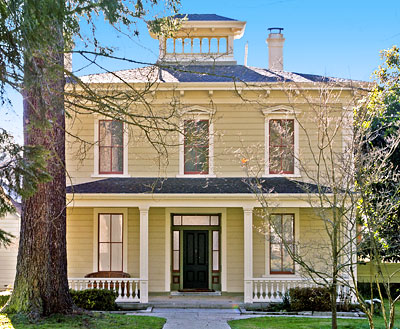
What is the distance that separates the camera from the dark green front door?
17.6 metres

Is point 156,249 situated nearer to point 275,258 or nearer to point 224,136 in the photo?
point 275,258

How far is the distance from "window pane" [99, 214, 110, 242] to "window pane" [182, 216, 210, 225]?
2415 mm

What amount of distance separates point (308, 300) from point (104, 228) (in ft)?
21.9

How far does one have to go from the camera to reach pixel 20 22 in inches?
250

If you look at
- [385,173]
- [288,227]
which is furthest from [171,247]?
[385,173]

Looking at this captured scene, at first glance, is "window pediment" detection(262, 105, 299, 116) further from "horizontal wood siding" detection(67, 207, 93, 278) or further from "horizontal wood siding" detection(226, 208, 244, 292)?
"horizontal wood siding" detection(67, 207, 93, 278)

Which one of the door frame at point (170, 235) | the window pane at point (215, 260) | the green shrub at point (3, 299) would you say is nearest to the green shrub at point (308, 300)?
the door frame at point (170, 235)

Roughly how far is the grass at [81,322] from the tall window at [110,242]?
4299mm

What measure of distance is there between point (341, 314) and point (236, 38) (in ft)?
37.5

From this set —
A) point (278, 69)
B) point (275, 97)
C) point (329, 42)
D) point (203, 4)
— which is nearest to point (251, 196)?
point (275, 97)

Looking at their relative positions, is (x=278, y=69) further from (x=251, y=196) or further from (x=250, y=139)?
(x=251, y=196)

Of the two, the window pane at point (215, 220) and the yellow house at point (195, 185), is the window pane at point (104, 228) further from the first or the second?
the window pane at point (215, 220)

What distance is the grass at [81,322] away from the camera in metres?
11.4

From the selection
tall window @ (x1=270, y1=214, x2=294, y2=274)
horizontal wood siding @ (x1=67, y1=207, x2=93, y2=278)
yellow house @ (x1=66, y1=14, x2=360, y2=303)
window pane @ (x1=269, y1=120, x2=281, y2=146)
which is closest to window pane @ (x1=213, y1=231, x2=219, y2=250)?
yellow house @ (x1=66, y1=14, x2=360, y2=303)
